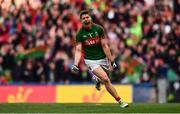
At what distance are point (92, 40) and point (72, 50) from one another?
317 inches

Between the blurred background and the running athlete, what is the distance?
6.11 m

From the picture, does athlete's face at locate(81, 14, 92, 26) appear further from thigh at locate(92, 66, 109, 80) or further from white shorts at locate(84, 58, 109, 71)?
thigh at locate(92, 66, 109, 80)

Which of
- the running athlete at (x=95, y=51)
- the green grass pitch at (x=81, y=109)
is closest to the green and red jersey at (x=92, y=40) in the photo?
the running athlete at (x=95, y=51)

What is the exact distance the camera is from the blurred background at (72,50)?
74.0ft

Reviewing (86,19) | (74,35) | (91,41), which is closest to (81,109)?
(91,41)

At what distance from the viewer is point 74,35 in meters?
24.5

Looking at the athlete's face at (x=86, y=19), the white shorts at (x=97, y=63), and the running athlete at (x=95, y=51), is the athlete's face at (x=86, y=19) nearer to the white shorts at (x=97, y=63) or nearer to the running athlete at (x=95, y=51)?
the running athlete at (x=95, y=51)

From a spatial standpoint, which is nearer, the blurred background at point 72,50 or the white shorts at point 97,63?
the white shorts at point 97,63

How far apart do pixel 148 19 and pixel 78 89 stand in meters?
4.30

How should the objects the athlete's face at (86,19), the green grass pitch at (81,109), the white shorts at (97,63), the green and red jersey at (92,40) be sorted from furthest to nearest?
the white shorts at (97,63) → the green and red jersey at (92,40) → the athlete's face at (86,19) → the green grass pitch at (81,109)

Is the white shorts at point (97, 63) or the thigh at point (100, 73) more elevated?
the white shorts at point (97, 63)

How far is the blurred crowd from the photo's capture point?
23.6 metres

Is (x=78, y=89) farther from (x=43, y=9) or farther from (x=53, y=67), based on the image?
(x=43, y=9)

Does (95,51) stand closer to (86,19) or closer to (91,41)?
(91,41)
